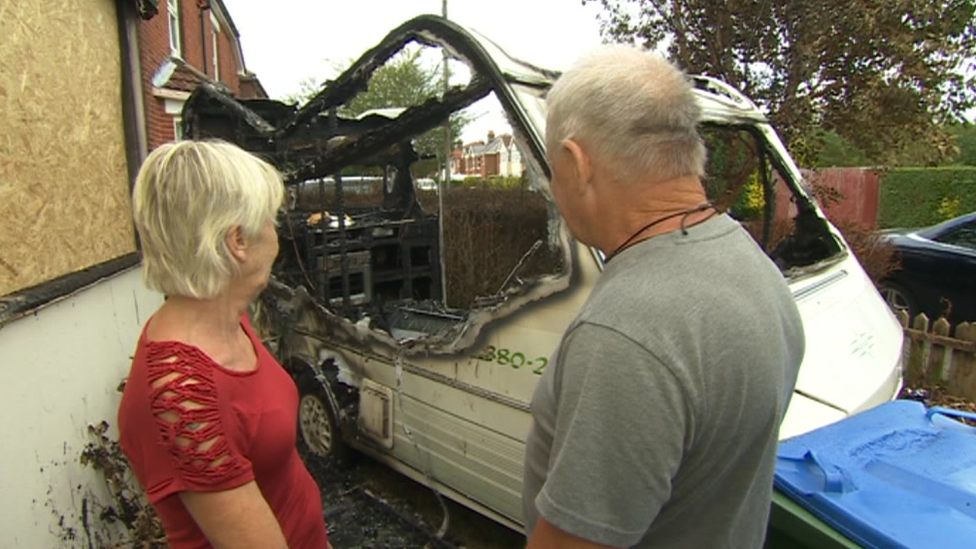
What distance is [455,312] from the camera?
533 cm

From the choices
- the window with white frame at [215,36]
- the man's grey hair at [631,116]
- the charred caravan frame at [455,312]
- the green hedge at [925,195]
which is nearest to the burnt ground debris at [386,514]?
the charred caravan frame at [455,312]

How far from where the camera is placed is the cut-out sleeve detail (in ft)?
4.26

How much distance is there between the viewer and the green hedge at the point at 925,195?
715 inches

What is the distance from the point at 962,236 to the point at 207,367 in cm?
823

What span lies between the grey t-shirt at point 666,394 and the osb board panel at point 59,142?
2.62 m

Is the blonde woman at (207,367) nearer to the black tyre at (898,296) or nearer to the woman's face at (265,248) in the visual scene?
the woman's face at (265,248)

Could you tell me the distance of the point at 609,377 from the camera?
106 centimetres

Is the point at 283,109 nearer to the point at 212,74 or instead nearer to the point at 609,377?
the point at 609,377

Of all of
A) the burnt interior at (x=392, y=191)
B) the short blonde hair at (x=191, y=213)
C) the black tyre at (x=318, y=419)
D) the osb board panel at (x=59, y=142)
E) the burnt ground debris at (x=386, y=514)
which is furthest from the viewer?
the black tyre at (x=318, y=419)

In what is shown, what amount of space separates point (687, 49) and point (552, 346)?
20.3 feet

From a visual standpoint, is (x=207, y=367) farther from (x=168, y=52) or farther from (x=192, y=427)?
(x=168, y=52)

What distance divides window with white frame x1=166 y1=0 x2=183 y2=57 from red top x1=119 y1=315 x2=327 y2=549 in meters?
12.7

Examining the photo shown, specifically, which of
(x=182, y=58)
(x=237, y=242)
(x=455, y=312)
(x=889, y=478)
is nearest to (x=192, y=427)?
(x=237, y=242)

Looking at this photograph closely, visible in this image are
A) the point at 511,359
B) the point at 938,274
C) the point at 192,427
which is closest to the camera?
the point at 192,427
